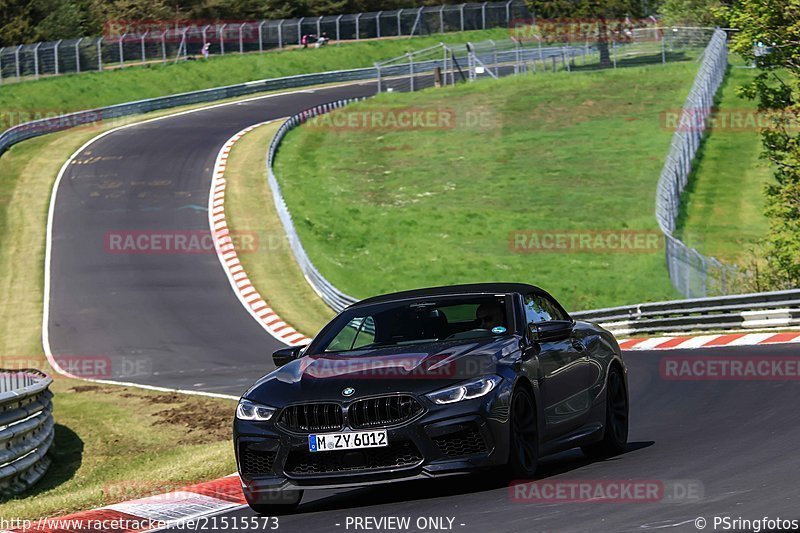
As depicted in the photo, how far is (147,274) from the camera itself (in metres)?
39.3

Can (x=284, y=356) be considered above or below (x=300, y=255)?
above

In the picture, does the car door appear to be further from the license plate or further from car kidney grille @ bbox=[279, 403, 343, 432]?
car kidney grille @ bbox=[279, 403, 343, 432]

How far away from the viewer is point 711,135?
2276 inches

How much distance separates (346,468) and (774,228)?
22898 millimetres

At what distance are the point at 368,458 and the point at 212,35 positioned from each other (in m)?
78.1

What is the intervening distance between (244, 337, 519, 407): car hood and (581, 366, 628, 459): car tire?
187 centimetres

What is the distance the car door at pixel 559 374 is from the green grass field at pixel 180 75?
2038 inches

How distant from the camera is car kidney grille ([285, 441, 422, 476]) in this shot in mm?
8945

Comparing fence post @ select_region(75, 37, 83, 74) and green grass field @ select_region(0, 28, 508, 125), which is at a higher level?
fence post @ select_region(75, 37, 83, 74)

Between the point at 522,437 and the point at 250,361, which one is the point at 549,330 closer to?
the point at 522,437

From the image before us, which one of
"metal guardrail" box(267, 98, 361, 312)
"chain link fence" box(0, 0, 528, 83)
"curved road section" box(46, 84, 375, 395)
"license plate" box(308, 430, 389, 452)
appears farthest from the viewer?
"chain link fence" box(0, 0, 528, 83)

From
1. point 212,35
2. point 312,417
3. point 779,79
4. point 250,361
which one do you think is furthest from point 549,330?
point 212,35

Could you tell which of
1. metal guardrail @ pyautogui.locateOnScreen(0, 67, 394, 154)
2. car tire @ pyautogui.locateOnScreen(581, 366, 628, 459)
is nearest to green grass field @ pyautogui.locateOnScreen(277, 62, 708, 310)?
metal guardrail @ pyautogui.locateOnScreen(0, 67, 394, 154)

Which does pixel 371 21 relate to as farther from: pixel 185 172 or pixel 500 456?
pixel 500 456
